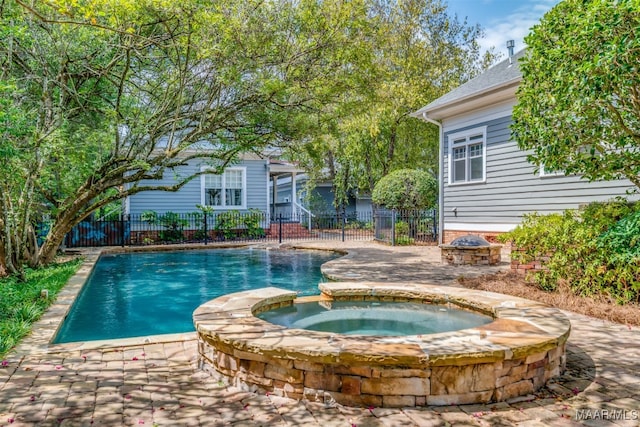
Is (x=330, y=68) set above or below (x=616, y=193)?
above

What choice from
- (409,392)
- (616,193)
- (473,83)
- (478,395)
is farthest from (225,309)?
(473,83)

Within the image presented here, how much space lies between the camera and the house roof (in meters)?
10.7

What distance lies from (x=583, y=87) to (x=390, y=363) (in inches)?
178

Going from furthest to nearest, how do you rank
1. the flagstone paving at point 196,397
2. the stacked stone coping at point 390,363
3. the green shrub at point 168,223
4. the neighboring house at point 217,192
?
the neighboring house at point 217,192 < the green shrub at point 168,223 < the stacked stone coping at point 390,363 < the flagstone paving at point 196,397

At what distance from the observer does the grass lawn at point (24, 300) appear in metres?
4.44

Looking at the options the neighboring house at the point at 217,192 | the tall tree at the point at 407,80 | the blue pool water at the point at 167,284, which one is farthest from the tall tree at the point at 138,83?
the tall tree at the point at 407,80

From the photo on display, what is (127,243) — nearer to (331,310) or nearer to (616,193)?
(331,310)

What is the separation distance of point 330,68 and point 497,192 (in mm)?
5924

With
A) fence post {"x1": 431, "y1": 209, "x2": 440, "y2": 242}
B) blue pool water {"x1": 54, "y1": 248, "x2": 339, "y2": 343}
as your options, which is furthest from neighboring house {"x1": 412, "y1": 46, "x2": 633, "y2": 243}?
blue pool water {"x1": 54, "y1": 248, "x2": 339, "y2": 343}

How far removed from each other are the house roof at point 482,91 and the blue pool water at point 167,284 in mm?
5460

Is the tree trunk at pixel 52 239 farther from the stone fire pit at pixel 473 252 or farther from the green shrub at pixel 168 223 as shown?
the stone fire pit at pixel 473 252

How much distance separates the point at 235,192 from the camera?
19.0 m

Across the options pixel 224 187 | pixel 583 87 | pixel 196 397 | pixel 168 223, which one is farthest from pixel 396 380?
pixel 224 187

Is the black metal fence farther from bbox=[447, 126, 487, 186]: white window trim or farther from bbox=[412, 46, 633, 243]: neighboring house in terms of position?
bbox=[447, 126, 487, 186]: white window trim
